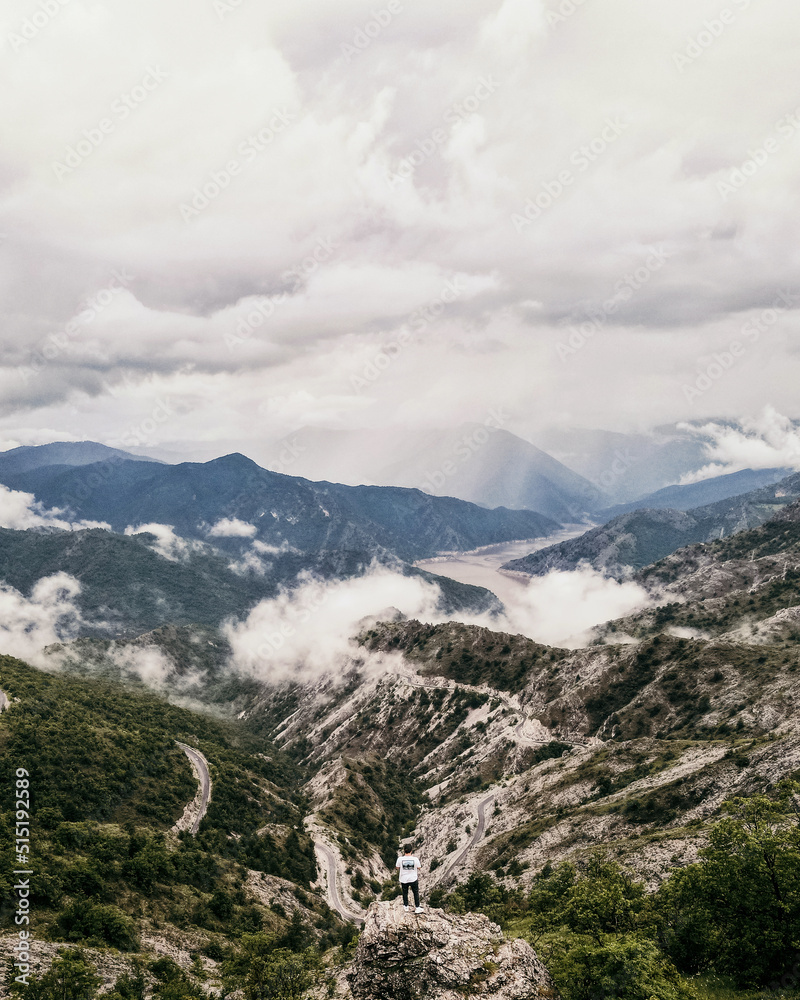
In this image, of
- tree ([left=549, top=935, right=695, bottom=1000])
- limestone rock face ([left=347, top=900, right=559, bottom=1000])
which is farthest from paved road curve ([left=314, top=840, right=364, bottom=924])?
tree ([left=549, top=935, right=695, bottom=1000])

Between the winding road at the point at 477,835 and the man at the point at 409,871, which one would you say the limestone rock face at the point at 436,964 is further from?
the winding road at the point at 477,835

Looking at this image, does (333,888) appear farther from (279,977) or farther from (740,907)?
(740,907)

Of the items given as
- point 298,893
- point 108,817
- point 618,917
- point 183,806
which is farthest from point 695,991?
point 183,806

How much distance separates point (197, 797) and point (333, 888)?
41043 mm

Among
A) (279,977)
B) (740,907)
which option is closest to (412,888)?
(279,977)

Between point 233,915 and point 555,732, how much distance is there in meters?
132

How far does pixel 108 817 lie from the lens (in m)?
105

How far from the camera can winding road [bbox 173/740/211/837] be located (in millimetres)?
118000

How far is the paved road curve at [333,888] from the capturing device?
117562 millimetres

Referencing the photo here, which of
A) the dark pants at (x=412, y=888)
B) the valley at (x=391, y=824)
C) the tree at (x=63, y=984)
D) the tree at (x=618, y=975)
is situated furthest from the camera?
the valley at (x=391, y=824)

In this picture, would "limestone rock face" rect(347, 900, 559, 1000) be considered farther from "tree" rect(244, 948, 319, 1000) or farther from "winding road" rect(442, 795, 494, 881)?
"winding road" rect(442, 795, 494, 881)

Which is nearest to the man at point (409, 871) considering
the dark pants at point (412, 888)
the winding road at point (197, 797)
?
the dark pants at point (412, 888)

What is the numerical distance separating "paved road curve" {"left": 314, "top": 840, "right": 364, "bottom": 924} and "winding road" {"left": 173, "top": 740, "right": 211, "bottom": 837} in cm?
3280

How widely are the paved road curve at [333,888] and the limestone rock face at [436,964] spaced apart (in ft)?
297
